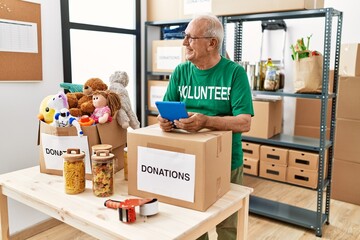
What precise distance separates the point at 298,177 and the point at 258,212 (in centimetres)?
45

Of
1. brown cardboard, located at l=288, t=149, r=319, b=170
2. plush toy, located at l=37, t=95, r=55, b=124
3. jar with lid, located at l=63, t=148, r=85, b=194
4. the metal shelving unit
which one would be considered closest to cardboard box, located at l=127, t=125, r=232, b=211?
jar with lid, located at l=63, t=148, r=85, b=194

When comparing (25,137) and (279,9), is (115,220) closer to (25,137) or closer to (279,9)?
(25,137)

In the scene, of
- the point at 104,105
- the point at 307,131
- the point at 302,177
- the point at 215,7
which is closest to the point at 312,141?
the point at 302,177

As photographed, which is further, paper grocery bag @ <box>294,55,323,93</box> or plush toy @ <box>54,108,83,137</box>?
paper grocery bag @ <box>294,55,323,93</box>

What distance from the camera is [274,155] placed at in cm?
296

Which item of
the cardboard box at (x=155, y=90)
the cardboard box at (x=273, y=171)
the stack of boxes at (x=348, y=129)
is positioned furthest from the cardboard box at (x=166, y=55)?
the stack of boxes at (x=348, y=129)

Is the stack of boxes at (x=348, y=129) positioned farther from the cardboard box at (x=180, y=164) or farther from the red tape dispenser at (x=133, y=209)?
the red tape dispenser at (x=133, y=209)

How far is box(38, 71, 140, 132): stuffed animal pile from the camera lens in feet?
4.64

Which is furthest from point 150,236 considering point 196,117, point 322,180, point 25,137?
point 322,180

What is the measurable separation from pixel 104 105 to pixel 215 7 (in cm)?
165

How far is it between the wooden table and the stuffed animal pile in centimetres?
25

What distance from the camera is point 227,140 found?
127 centimetres

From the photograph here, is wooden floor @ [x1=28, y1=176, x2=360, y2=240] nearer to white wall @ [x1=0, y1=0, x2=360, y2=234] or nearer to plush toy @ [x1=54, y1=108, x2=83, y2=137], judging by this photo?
white wall @ [x1=0, y1=0, x2=360, y2=234]

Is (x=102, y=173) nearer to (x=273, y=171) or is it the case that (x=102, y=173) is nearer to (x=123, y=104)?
(x=123, y=104)
